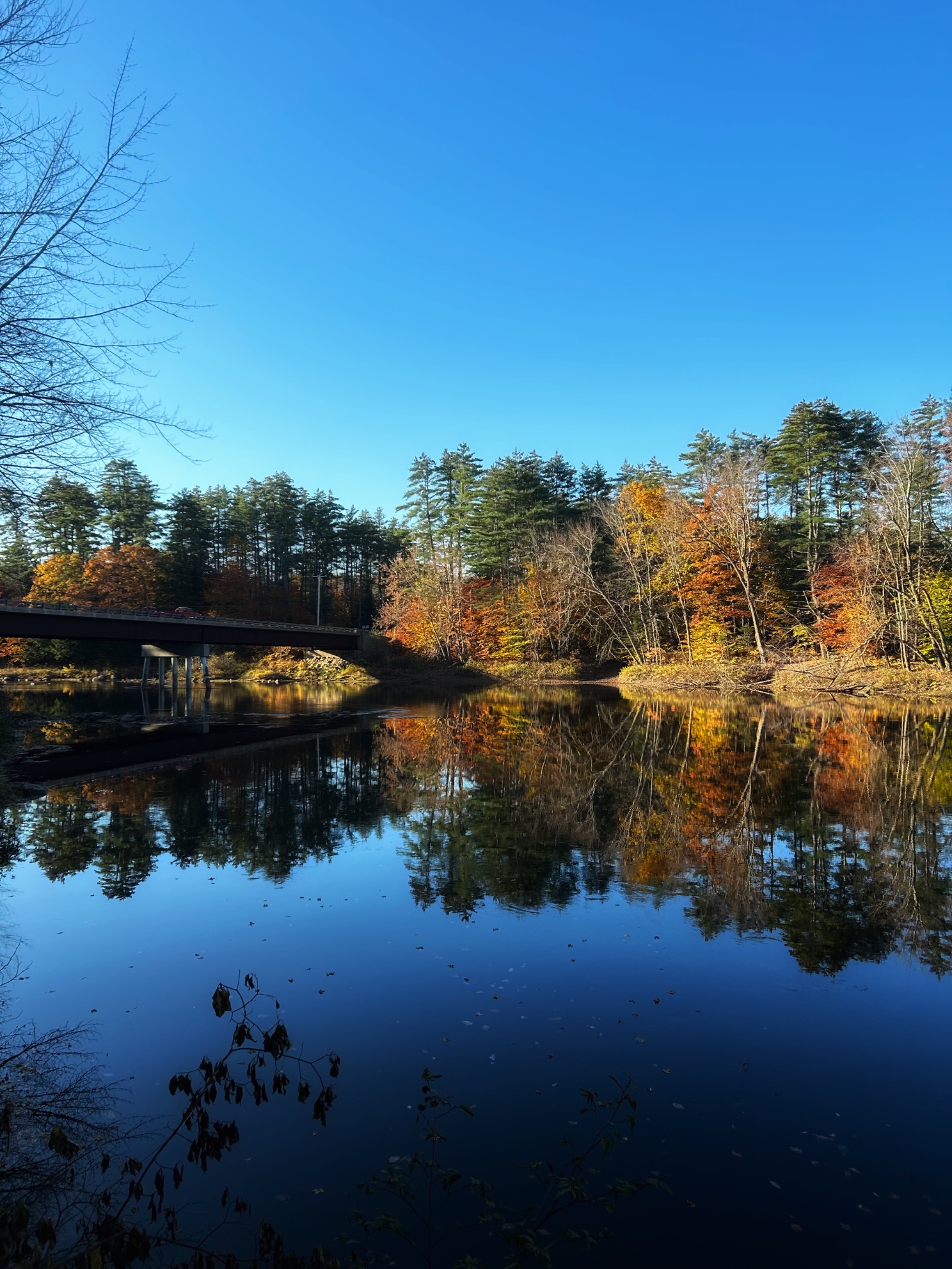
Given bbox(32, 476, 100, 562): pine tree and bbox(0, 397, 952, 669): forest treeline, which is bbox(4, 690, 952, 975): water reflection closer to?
bbox(32, 476, 100, 562): pine tree

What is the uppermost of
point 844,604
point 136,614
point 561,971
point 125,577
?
point 125,577

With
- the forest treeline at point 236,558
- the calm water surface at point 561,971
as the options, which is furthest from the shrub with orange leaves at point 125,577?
the calm water surface at point 561,971

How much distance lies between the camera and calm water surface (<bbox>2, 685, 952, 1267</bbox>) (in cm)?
464

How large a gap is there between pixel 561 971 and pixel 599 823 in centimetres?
651

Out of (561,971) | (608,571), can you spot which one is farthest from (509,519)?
(561,971)

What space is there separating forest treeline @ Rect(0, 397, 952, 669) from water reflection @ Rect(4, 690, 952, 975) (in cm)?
2259

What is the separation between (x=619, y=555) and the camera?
2248 inches

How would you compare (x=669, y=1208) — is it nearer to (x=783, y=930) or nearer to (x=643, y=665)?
(x=783, y=930)

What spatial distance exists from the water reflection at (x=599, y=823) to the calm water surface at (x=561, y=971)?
0.09 meters

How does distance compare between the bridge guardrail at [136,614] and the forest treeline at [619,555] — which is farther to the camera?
the forest treeline at [619,555]

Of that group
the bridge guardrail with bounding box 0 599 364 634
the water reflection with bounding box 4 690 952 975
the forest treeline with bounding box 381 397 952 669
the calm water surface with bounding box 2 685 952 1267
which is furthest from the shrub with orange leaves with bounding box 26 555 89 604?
the calm water surface with bounding box 2 685 952 1267

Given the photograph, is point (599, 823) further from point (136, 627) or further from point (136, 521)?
point (136, 521)

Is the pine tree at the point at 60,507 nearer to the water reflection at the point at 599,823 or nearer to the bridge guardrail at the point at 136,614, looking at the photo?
the water reflection at the point at 599,823

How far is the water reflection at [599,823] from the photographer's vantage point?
32.1 ft
